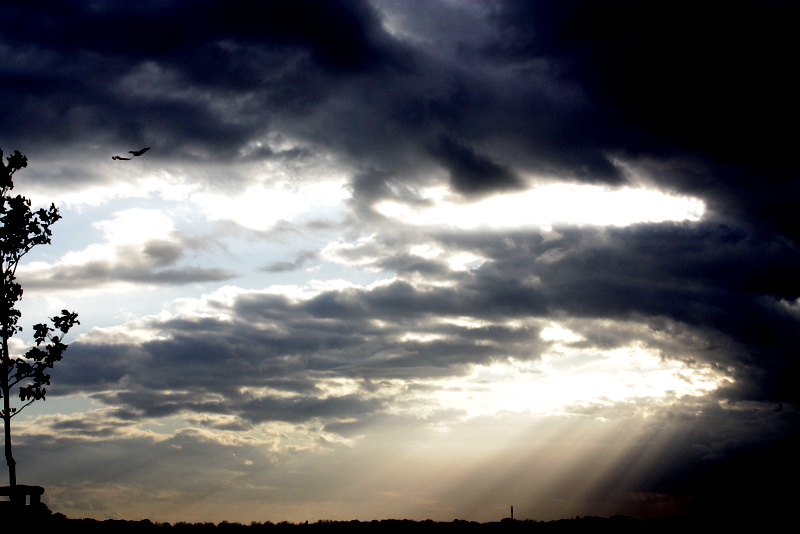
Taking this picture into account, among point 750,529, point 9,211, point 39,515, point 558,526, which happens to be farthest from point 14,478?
point 750,529

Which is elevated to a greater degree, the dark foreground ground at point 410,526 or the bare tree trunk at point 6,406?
the bare tree trunk at point 6,406

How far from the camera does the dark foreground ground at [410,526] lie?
27375mm

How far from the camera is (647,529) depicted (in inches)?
1255

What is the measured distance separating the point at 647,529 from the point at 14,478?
29.6 m

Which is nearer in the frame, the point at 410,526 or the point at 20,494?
the point at 20,494

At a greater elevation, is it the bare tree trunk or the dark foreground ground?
the bare tree trunk

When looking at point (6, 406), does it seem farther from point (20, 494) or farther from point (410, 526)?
point (410, 526)

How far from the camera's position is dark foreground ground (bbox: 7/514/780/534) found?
2738cm

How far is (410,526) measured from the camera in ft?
100

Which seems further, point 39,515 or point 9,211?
point 9,211

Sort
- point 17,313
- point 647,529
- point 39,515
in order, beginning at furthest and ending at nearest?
point 647,529, point 17,313, point 39,515

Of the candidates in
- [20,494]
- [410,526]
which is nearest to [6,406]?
[20,494]

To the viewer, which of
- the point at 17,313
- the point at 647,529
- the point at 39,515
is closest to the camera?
the point at 39,515

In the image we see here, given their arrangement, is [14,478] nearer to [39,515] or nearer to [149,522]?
[39,515]
